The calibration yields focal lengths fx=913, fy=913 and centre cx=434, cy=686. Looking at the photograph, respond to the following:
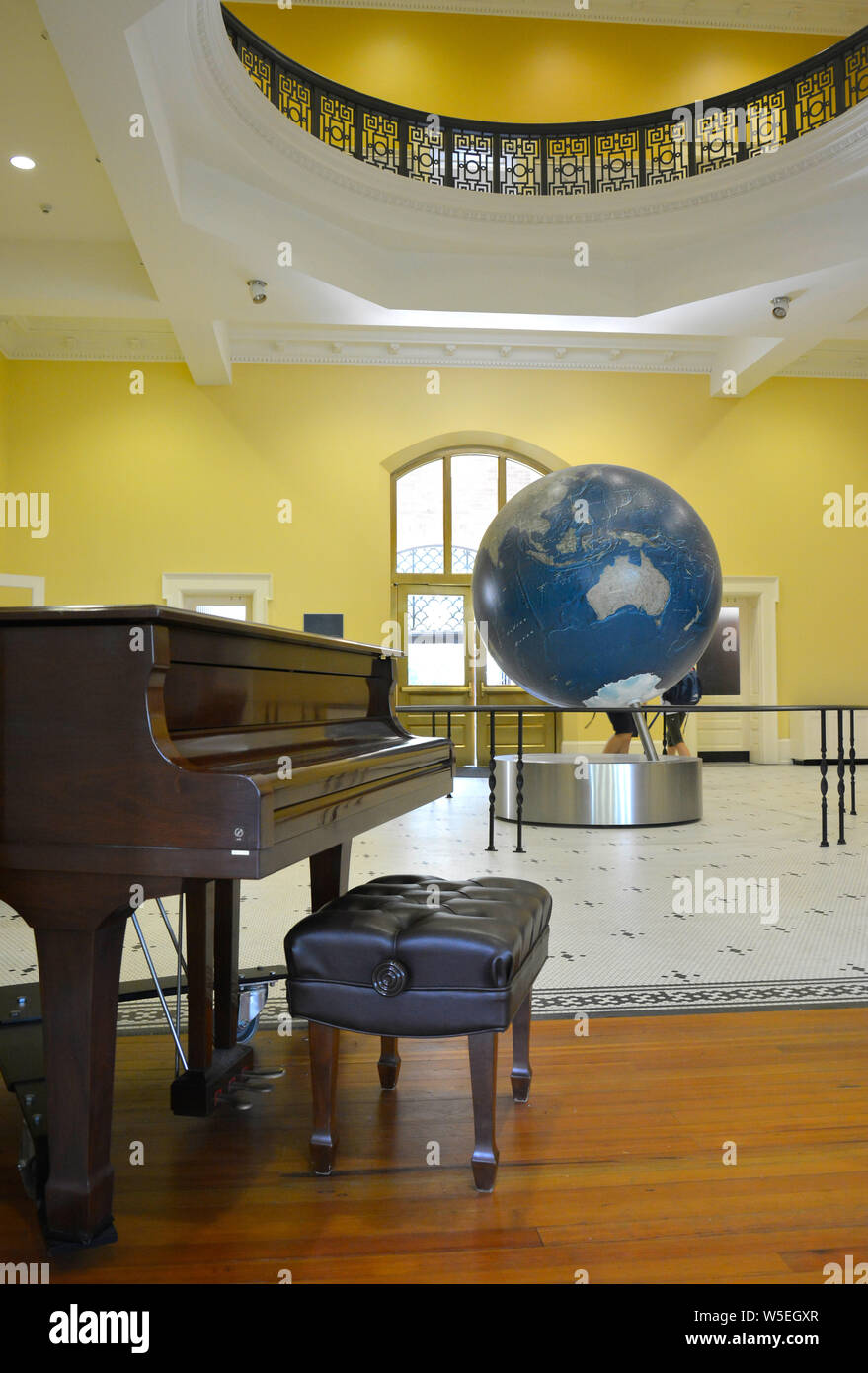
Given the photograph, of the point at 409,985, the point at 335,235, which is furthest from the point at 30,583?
the point at 409,985

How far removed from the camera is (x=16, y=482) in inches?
472

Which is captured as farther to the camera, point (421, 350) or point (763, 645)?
point (763, 645)

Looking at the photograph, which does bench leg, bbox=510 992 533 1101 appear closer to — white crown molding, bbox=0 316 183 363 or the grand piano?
the grand piano

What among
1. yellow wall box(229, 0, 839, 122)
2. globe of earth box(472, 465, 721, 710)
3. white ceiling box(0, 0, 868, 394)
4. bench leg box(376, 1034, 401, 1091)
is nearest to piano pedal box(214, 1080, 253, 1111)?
bench leg box(376, 1034, 401, 1091)

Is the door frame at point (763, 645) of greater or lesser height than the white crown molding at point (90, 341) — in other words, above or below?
below

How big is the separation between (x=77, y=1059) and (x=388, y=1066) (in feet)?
3.26

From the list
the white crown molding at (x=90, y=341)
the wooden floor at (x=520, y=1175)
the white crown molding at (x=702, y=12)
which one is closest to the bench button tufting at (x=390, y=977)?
the wooden floor at (x=520, y=1175)

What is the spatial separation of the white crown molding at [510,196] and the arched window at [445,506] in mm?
3663

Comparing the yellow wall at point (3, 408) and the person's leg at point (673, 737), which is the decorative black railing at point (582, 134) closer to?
the yellow wall at point (3, 408)

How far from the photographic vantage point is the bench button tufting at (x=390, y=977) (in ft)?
6.04

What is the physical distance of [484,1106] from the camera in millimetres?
1852

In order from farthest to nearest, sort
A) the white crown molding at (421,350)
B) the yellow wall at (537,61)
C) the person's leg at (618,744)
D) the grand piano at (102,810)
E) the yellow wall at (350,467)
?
the yellow wall at (350,467), the white crown molding at (421,350), the yellow wall at (537,61), the person's leg at (618,744), the grand piano at (102,810)

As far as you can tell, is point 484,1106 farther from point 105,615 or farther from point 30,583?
point 30,583
